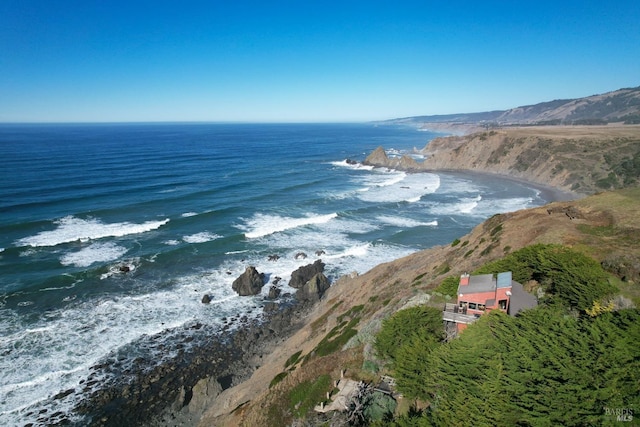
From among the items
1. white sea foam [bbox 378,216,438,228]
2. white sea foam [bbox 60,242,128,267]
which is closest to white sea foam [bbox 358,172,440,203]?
white sea foam [bbox 378,216,438,228]

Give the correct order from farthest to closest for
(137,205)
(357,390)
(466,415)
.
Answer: (137,205)
(357,390)
(466,415)

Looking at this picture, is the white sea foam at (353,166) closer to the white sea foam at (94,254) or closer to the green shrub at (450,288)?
the white sea foam at (94,254)

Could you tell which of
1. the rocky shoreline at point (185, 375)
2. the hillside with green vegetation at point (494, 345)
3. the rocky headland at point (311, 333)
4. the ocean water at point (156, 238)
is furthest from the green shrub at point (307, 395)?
the ocean water at point (156, 238)

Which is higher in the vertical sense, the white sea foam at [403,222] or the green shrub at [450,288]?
the green shrub at [450,288]

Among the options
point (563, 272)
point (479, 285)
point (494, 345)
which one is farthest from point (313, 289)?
point (494, 345)

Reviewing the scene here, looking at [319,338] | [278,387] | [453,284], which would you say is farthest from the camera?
[319,338]

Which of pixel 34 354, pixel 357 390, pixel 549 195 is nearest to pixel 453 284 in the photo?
pixel 357 390

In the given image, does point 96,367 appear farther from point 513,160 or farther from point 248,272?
point 513,160
